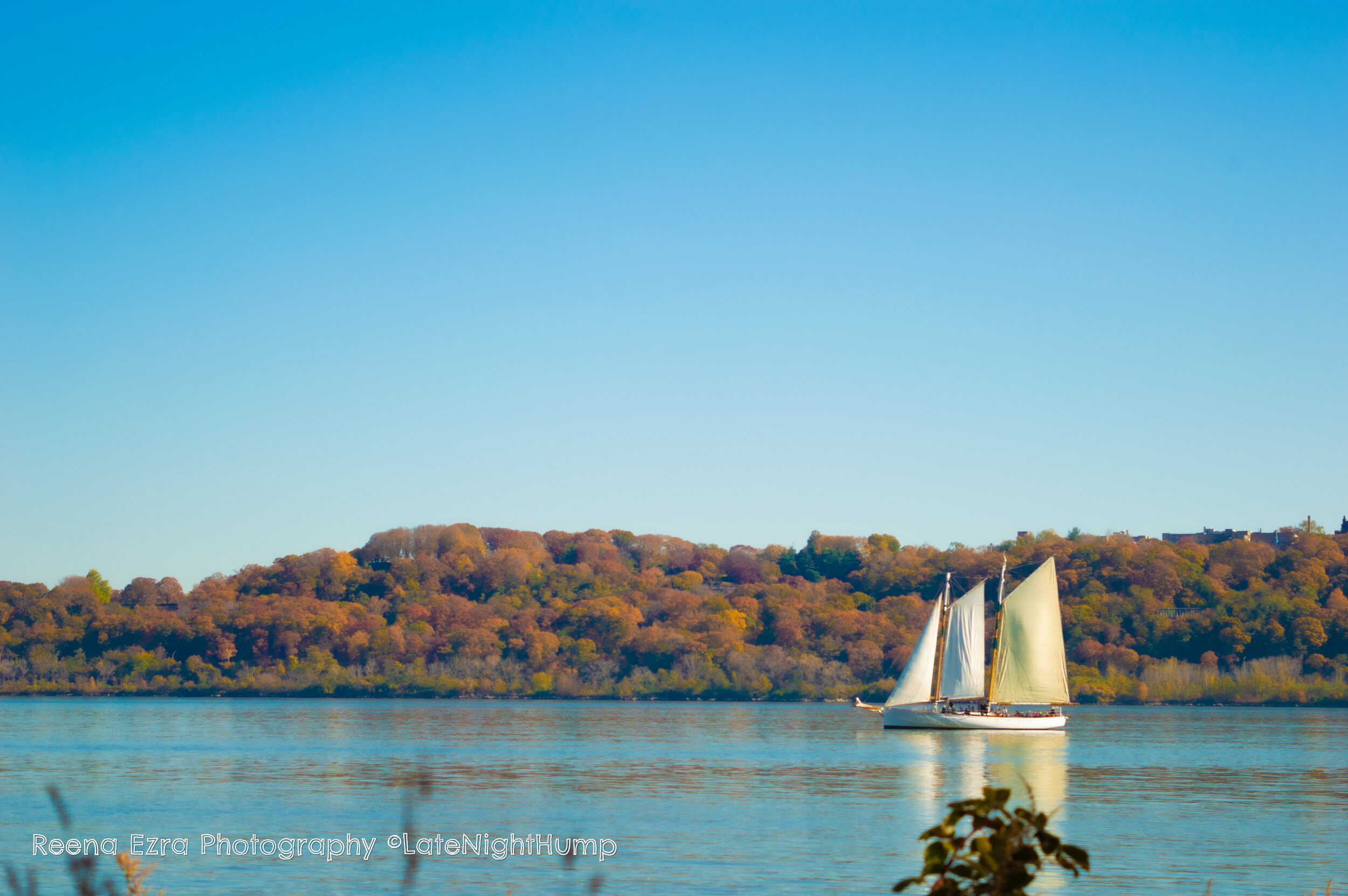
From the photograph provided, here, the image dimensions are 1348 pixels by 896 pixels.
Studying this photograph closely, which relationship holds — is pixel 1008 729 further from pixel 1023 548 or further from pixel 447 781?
pixel 1023 548

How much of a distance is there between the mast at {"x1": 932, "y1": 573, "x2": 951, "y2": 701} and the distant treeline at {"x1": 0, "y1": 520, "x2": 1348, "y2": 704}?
51305 millimetres

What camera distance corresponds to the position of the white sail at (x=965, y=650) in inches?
3137

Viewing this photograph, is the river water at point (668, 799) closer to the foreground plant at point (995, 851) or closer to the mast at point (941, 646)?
the foreground plant at point (995, 851)

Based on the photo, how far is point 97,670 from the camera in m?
152

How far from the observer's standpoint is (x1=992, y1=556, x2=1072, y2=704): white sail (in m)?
77.2

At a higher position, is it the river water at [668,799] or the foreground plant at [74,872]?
the foreground plant at [74,872]

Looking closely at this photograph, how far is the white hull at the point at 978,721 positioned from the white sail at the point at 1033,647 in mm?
1277

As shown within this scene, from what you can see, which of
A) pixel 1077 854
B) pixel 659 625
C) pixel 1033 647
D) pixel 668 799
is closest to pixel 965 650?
pixel 1033 647

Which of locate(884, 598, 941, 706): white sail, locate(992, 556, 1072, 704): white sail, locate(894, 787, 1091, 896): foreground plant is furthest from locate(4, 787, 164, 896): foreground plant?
locate(884, 598, 941, 706): white sail

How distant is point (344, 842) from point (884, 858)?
1177 centimetres

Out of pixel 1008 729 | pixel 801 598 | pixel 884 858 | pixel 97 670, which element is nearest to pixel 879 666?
pixel 801 598

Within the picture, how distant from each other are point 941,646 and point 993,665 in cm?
524

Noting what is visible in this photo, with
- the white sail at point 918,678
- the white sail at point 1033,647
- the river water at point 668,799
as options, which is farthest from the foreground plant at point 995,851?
the white sail at point 918,678

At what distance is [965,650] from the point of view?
80875 millimetres
